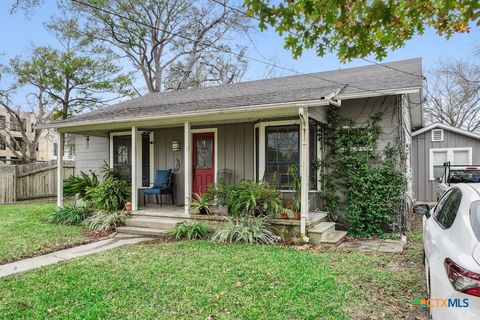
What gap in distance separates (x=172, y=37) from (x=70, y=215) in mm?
15238

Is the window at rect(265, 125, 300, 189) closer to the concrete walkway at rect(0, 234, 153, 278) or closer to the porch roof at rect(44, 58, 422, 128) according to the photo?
the porch roof at rect(44, 58, 422, 128)

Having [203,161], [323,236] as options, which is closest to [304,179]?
[323,236]

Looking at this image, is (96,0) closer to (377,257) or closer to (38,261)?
(38,261)

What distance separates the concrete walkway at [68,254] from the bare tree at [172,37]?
1436 centimetres

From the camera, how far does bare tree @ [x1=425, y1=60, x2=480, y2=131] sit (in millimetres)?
23438

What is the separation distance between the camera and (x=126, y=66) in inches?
814

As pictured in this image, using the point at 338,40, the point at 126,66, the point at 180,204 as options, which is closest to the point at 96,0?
the point at 126,66

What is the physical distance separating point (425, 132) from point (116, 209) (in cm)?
1156

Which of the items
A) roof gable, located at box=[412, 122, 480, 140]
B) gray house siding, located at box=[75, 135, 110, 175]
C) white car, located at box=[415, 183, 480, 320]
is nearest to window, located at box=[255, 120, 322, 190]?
white car, located at box=[415, 183, 480, 320]

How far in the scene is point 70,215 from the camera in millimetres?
8734

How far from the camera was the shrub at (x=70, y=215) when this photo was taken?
8586 mm

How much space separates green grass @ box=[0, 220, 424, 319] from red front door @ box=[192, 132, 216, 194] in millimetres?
3621

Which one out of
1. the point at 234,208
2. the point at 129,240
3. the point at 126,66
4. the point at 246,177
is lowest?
the point at 129,240

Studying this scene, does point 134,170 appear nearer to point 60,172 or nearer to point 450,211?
point 60,172
